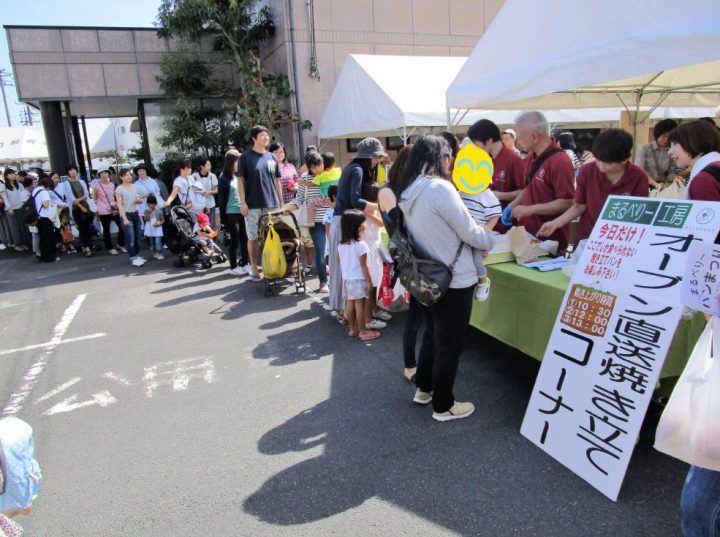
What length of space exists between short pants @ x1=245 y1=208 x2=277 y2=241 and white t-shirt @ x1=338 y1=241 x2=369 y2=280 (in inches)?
89.7

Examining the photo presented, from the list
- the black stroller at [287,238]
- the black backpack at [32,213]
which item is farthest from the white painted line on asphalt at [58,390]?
the black backpack at [32,213]

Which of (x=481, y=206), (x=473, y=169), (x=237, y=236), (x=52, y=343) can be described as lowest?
(x=52, y=343)

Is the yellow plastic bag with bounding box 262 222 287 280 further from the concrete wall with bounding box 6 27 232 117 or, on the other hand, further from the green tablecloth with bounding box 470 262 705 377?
the concrete wall with bounding box 6 27 232 117

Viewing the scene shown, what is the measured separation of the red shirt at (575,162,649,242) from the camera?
10.3ft

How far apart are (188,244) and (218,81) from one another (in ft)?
22.3

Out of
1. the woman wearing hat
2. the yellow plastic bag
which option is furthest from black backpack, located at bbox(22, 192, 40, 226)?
the woman wearing hat

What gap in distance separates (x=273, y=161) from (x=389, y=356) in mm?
3495

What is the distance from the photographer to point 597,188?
3.27 metres

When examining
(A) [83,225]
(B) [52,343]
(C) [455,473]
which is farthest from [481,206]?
(A) [83,225]

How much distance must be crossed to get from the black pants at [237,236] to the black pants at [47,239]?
4.29m

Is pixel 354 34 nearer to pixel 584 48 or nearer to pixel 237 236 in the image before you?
pixel 237 236

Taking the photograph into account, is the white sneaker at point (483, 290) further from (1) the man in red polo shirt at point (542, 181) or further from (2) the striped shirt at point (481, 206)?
(1) the man in red polo shirt at point (542, 181)

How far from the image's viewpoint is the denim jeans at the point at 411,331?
11.1 feet

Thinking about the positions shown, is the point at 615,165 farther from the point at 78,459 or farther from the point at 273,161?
the point at 273,161
